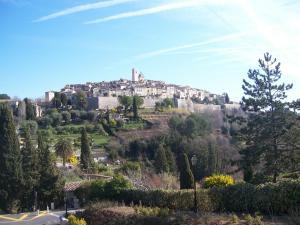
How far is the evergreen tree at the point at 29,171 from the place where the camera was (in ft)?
94.7

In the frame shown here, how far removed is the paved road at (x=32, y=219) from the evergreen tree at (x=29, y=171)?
512 cm

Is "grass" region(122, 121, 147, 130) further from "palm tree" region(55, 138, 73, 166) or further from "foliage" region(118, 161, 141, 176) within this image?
"foliage" region(118, 161, 141, 176)

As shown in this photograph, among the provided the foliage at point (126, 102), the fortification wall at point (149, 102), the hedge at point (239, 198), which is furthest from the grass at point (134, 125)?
the hedge at point (239, 198)

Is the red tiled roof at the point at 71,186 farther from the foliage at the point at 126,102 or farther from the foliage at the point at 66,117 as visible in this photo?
the foliage at the point at 126,102

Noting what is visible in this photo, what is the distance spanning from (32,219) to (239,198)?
12.0m

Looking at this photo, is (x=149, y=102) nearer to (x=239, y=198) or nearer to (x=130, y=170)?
(x=130, y=170)

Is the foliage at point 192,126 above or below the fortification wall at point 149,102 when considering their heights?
below

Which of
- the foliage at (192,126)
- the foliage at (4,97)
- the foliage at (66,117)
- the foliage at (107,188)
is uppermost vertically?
the foliage at (4,97)

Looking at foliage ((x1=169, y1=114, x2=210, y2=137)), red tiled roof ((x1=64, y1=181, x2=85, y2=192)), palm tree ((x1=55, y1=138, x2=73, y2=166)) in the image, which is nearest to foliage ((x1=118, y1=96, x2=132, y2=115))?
foliage ((x1=169, y1=114, x2=210, y2=137))

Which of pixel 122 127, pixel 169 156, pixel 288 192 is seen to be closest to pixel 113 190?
pixel 288 192

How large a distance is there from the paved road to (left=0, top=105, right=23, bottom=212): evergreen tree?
477cm

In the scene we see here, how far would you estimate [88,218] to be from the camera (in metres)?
18.0

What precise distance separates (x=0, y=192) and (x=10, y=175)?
1.27 meters

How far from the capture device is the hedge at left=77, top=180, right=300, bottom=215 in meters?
13.1
